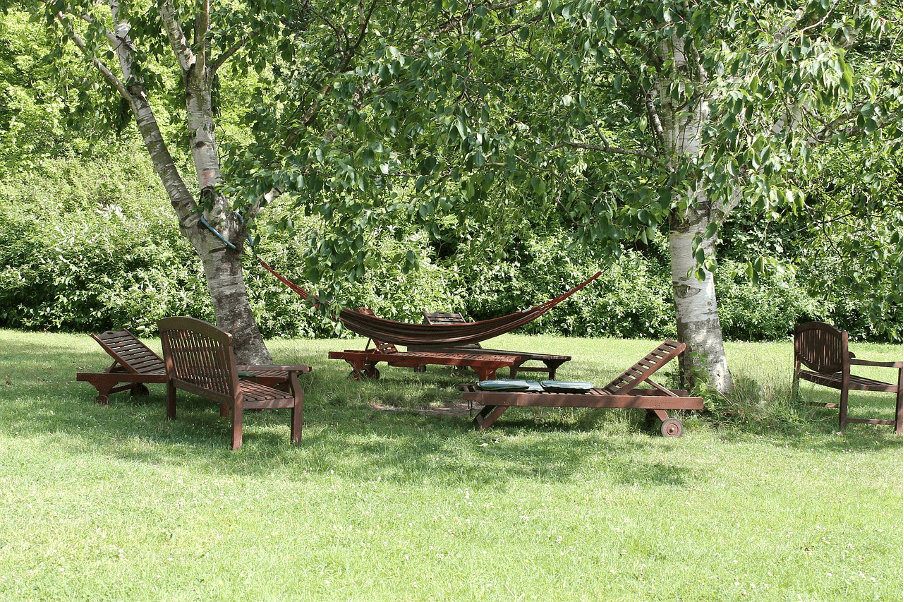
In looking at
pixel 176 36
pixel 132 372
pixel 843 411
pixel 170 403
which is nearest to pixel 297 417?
pixel 170 403

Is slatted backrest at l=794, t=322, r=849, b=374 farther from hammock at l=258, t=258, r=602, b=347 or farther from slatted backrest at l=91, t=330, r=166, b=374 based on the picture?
slatted backrest at l=91, t=330, r=166, b=374

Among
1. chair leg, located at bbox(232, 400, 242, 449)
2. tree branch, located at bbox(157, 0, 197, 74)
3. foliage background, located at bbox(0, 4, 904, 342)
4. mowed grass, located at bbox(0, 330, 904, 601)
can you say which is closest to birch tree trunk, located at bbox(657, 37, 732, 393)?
mowed grass, located at bbox(0, 330, 904, 601)

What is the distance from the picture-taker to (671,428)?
6164mm

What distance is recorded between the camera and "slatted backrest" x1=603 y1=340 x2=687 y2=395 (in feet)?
20.1

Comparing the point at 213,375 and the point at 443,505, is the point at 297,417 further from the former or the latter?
the point at 443,505

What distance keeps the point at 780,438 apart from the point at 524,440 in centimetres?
204

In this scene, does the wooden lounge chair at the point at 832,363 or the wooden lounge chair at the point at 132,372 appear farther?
the wooden lounge chair at the point at 832,363

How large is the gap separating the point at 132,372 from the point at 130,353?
319 mm

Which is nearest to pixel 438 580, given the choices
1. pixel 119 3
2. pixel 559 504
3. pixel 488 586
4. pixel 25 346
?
pixel 488 586

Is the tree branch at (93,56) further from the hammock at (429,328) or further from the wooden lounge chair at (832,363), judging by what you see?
the wooden lounge chair at (832,363)

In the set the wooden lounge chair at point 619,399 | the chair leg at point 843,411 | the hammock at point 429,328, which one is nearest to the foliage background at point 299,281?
the hammock at point 429,328

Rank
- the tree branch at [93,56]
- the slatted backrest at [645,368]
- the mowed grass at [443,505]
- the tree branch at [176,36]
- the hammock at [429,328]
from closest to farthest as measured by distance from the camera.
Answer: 1. the mowed grass at [443,505]
2. the slatted backrest at [645,368]
3. the tree branch at [176,36]
4. the tree branch at [93,56]
5. the hammock at [429,328]

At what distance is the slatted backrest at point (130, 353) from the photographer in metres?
6.83

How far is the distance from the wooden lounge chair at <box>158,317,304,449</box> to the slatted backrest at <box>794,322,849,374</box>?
4333mm
